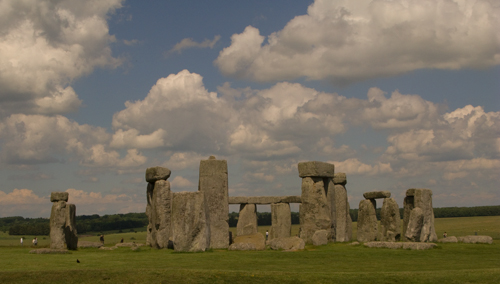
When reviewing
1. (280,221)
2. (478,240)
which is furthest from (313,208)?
(478,240)

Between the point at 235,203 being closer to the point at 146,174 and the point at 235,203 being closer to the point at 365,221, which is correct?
the point at 365,221

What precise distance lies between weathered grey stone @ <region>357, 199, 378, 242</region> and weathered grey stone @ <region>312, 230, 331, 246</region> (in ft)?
19.9

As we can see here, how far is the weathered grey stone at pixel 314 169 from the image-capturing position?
2600 centimetres

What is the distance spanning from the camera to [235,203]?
3603 centimetres

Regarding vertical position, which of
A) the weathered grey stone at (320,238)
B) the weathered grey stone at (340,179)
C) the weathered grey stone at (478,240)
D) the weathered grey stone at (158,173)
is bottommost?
the weathered grey stone at (478,240)

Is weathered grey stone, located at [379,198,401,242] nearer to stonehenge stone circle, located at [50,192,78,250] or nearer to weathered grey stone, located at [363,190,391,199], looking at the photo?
weathered grey stone, located at [363,190,391,199]

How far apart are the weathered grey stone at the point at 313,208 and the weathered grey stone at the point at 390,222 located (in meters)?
4.23

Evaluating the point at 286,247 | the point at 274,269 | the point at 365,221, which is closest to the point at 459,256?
the point at 286,247

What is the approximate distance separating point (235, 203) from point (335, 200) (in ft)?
28.6

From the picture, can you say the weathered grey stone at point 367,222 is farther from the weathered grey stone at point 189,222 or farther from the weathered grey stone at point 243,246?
the weathered grey stone at point 189,222

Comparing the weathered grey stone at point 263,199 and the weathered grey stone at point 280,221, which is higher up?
the weathered grey stone at point 263,199

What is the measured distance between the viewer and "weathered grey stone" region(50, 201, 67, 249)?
22.3 metres

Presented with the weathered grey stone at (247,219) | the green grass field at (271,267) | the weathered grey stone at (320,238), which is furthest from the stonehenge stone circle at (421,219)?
the weathered grey stone at (247,219)

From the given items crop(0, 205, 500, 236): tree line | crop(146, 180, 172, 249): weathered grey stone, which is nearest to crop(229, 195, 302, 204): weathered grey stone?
crop(146, 180, 172, 249): weathered grey stone
